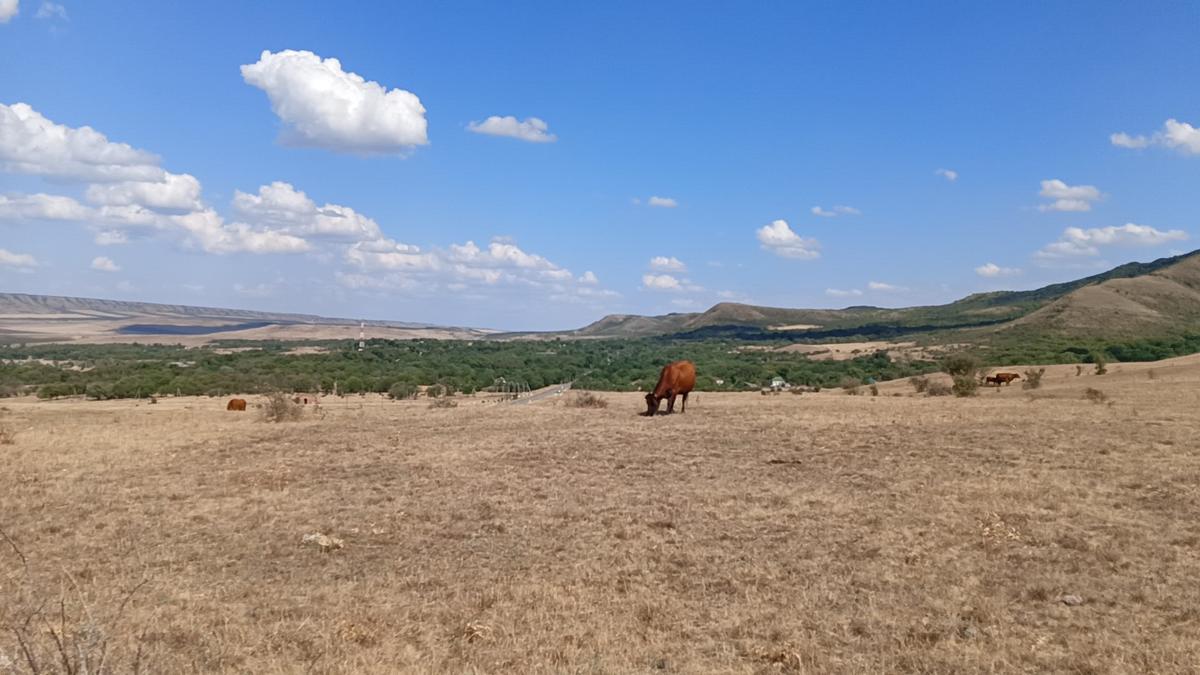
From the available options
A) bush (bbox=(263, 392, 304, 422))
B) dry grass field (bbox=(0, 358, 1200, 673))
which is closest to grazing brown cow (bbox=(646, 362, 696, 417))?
dry grass field (bbox=(0, 358, 1200, 673))

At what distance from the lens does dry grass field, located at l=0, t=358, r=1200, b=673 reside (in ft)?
24.3

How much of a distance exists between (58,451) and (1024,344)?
10647 centimetres

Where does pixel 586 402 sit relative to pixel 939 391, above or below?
below

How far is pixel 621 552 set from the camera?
11.1 meters

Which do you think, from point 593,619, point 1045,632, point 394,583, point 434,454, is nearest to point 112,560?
point 394,583

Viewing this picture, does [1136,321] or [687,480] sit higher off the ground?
[1136,321]

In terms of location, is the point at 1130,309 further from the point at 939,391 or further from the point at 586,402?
the point at 586,402

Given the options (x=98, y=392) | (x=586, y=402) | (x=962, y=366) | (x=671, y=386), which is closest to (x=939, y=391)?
(x=962, y=366)

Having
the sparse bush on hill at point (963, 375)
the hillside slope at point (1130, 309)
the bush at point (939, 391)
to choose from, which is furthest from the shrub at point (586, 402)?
the hillside slope at point (1130, 309)

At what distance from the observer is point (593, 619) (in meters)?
8.38

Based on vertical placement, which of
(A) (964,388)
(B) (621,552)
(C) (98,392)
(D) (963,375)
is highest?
(D) (963,375)

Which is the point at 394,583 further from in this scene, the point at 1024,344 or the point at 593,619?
the point at 1024,344

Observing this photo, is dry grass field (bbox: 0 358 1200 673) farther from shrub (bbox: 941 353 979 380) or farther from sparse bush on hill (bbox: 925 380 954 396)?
shrub (bbox: 941 353 979 380)

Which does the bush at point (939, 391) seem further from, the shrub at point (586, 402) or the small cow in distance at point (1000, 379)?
the shrub at point (586, 402)
